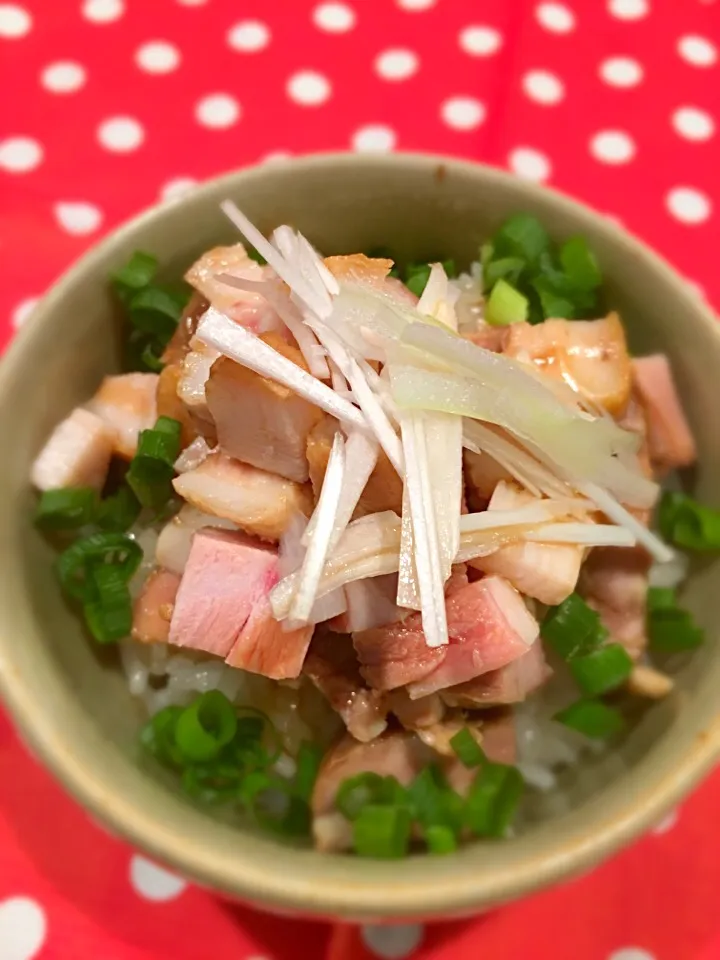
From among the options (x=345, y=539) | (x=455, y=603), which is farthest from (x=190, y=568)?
(x=455, y=603)

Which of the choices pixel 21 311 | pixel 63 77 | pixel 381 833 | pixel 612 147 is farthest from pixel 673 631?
pixel 63 77

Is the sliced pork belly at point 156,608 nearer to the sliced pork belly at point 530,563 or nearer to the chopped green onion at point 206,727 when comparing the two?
the chopped green onion at point 206,727

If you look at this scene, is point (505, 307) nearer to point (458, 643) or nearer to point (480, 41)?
point (458, 643)

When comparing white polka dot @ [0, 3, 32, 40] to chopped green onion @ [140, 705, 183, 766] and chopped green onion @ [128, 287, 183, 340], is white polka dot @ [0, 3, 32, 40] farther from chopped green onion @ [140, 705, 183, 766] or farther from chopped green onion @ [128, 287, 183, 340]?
chopped green onion @ [140, 705, 183, 766]

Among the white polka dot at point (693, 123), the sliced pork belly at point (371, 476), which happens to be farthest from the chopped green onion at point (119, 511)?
the white polka dot at point (693, 123)

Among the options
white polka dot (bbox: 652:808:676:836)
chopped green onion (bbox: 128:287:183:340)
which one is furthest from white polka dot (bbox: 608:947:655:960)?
chopped green onion (bbox: 128:287:183:340)

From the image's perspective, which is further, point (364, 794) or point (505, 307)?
point (505, 307)

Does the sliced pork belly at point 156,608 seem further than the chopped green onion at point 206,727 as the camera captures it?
Yes
